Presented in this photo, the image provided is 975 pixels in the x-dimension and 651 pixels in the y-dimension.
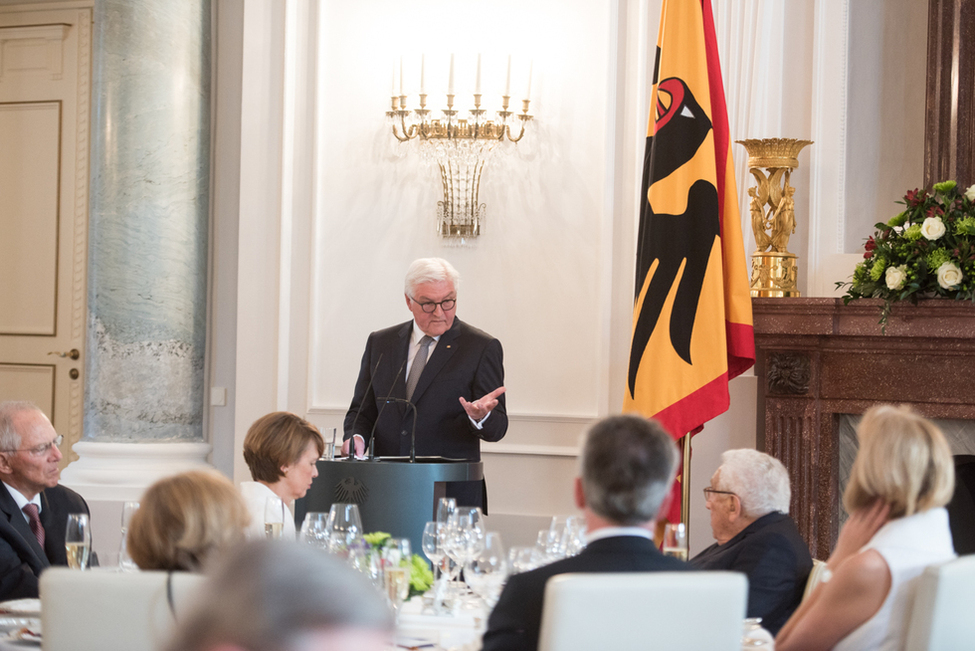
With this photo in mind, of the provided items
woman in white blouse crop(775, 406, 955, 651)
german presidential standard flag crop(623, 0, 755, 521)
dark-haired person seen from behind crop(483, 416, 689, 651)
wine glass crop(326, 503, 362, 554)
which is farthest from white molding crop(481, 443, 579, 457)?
dark-haired person seen from behind crop(483, 416, 689, 651)

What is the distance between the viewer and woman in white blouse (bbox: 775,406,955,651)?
2.11 metres

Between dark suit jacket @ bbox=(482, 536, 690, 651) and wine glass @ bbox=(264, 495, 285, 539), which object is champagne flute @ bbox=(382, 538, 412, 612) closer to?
wine glass @ bbox=(264, 495, 285, 539)

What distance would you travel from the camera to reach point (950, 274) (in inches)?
157

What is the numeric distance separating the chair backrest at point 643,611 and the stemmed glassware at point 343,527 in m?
0.86

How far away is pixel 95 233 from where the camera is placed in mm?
5504

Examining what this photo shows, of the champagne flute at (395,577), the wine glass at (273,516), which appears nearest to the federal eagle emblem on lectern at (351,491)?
the wine glass at (273,516)

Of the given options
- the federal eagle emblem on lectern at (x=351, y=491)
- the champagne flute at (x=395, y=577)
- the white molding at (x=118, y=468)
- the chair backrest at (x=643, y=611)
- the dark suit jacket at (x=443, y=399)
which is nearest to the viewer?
the chair backrest at (x=643, y=611)

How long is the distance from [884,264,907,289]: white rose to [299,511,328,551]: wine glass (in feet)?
8.28

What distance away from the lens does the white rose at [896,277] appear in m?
4.08

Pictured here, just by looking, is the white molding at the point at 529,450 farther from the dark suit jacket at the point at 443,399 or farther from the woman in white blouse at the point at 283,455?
the woman in white blouse at the point at 283,455

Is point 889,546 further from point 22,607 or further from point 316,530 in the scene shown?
point 22,607

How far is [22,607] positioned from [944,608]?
2082 mm

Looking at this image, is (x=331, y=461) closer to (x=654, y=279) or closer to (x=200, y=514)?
(x=200, y=514)

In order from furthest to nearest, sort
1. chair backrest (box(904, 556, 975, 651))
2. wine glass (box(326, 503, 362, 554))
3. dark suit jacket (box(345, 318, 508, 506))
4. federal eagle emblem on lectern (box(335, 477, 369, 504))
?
1. dark suit jacket (box(345, 318, 508, 506))
2. federal eagle emblem on lectern (box(335, 477, 369, 504))
3. wine glass (box(326, 503, 362, 554))
4. chair backrest (box(904, 556, 975, 651))
